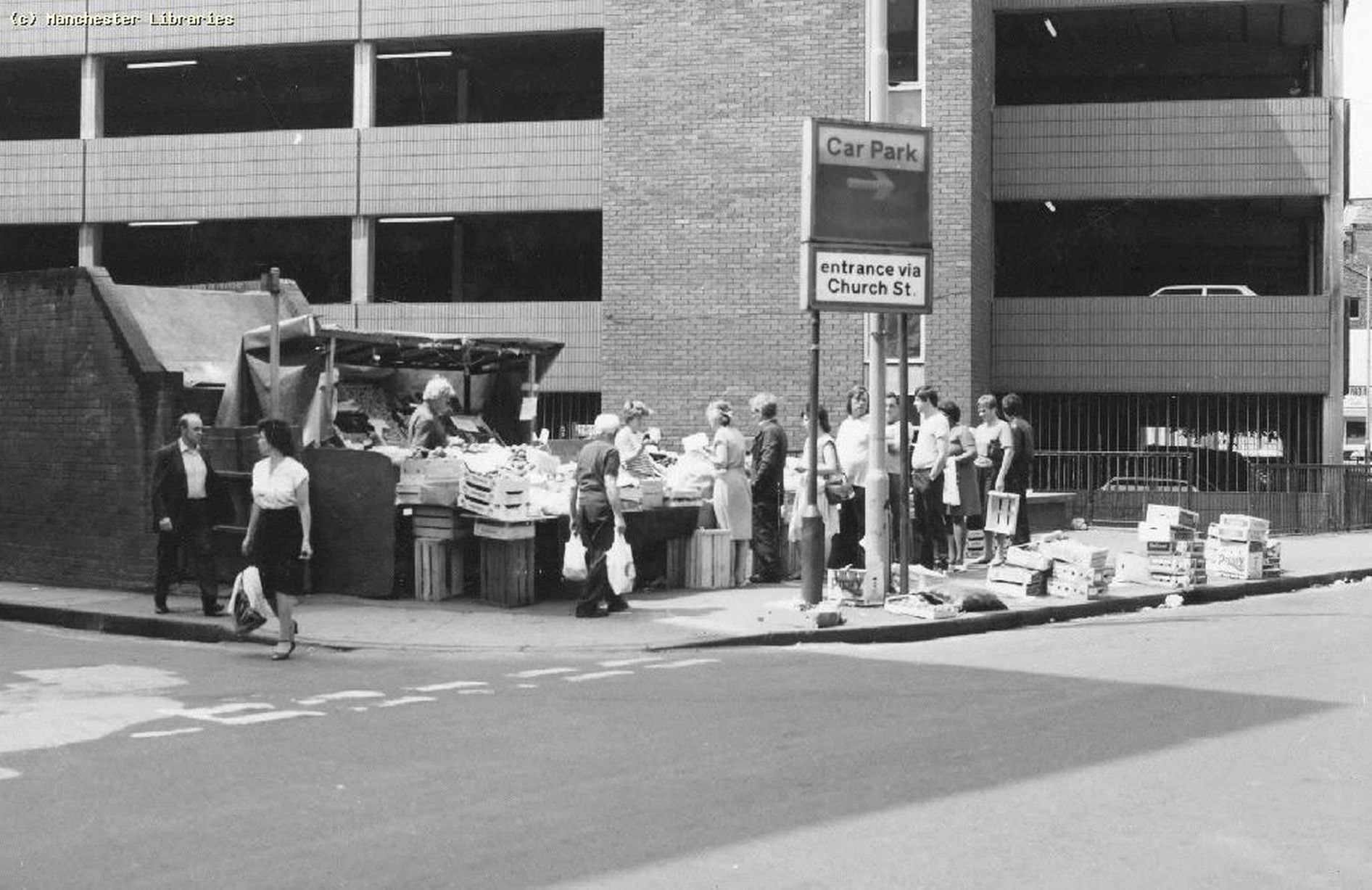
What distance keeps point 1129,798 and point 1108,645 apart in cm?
559

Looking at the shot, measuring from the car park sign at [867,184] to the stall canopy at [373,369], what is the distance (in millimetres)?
4912

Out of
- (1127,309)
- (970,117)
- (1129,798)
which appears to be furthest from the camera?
(1127,309)

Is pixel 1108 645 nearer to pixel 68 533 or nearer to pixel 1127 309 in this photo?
pixel 68 533

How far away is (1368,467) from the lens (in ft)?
84.3

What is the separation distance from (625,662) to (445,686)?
1.75m

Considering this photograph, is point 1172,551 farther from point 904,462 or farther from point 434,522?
point 434,522

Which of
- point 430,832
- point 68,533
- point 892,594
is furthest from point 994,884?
point 68,533

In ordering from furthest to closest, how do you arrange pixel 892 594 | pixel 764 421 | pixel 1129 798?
pixel 764 421 < pixel 892 594 < pixel 1129 798

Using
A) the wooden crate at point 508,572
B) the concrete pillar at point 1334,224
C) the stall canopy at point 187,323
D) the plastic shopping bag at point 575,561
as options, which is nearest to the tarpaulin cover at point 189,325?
the stall canopy at point 187,323

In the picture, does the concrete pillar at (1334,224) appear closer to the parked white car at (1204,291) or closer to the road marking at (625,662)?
the parked white car at (1204,291)

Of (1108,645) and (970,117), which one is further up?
(970,117)

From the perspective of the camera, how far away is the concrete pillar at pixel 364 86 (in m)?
27.8

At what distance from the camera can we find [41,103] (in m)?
32.0

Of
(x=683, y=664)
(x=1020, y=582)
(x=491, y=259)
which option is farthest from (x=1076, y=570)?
(x=491, y=259)
